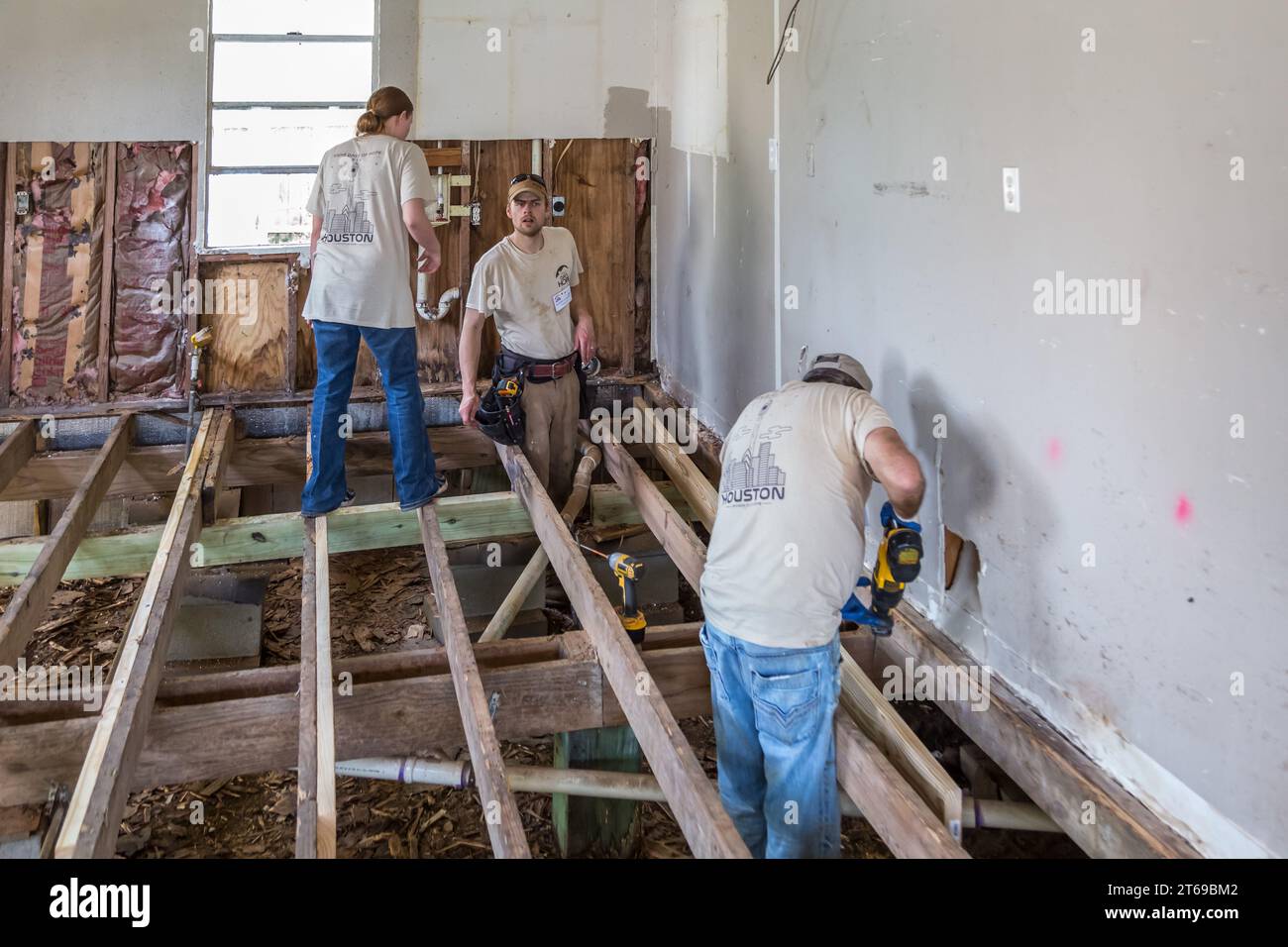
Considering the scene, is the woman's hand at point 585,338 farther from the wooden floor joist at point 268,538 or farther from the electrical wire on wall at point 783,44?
the electrical wire on wall at point 783,44

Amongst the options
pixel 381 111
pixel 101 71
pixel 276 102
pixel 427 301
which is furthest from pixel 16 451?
pixel 381 111

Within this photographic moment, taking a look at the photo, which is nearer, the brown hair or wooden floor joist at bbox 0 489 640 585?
the brown hair

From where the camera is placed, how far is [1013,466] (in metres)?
2.35

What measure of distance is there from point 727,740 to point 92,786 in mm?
1399

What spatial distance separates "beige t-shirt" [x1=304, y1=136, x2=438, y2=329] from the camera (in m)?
3.64

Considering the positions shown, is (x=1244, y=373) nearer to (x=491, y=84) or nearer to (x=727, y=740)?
(x=727, y=740)

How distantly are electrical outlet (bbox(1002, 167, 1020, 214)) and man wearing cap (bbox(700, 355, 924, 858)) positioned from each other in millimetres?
550

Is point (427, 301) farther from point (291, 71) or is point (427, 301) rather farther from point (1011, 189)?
point (1011, 189)

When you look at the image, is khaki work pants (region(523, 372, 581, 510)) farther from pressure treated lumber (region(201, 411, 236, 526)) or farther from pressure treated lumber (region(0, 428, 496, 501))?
pressure treated lumber (region(201, 411, 236, 526))

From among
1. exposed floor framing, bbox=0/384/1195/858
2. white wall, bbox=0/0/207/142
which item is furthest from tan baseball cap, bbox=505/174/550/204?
white wall, bbox=0/0/207/142

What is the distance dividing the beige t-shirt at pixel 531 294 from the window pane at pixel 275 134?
6.32 ft

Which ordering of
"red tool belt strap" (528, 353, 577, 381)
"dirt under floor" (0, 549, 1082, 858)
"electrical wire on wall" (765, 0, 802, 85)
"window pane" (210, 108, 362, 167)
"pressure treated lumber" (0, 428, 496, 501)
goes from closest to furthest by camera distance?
1. "dirt under floor" (0, 549, 1082, 858)
2. "electrical wire on wall" (765, 0, 802, 85)
3. "red tool belt strap" (528, 353, 577, 381)
4. "pressure treated lumber" (0, 428, 496, 501)
5. "window pane" (210, 108, 362, 167)

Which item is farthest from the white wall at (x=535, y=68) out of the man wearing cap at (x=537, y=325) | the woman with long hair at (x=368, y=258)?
the woman with long hair at (x=368, y=258)
